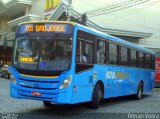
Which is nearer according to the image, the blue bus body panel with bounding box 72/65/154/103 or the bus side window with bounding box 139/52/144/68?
the blue bus body panel with bounding box 72/65/154/103

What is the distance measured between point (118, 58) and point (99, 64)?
7.68 ft

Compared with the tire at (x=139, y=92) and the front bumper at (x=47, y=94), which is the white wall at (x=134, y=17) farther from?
the front bumper at (x=47, y=94)

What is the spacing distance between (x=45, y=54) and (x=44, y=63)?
11.0 inches

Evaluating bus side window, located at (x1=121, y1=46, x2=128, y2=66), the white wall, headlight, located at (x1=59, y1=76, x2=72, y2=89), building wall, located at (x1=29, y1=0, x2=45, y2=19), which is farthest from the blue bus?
building wall, located at (x1=29, y1=0, x2=45, y2=19)

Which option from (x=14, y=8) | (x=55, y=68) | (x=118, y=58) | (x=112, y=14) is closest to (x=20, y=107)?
(x=55, y=68)

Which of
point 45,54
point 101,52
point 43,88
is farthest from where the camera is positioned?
point 101,52

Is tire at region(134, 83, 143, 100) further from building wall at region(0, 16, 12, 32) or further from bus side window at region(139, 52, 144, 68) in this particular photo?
building wall at region(0, 16, 12, 32)

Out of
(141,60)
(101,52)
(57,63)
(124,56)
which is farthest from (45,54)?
(141,60)

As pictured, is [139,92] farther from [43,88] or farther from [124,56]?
[43,88]

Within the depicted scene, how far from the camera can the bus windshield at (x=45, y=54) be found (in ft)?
39.3

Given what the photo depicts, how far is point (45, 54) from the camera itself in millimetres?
12109

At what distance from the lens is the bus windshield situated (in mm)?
11977

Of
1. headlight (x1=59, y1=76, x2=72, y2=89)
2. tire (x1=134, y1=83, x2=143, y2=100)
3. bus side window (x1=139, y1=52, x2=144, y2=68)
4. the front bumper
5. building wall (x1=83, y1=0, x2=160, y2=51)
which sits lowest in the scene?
tire (x1=134, y1=83, x2=143, y2=100)

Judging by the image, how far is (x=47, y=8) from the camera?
46.8 meters
